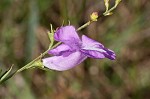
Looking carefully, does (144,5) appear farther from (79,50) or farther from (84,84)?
(79,50)

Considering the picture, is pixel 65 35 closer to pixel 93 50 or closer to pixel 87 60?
pixel 93 50

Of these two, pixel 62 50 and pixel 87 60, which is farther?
pixel 87 60

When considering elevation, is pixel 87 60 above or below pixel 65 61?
above

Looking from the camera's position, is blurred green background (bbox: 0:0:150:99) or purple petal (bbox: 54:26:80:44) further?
blurred green background (bbox: 0:0:150:99)

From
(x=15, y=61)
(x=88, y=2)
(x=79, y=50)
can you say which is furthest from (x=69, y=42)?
(x=88, y=2)

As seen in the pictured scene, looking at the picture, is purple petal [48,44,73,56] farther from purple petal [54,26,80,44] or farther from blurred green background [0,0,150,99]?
blurred green background [0,0,150,99]

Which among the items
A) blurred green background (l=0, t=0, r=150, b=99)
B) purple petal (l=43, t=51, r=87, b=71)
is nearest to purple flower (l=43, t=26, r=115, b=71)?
purple petal (l=43, t=51, r=87, b=71)

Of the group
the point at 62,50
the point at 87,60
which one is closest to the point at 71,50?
the point at 62,50

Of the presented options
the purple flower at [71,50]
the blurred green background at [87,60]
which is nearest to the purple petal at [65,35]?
the purple flower at [71,50]
